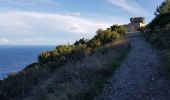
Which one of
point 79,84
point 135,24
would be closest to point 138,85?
point 79,84

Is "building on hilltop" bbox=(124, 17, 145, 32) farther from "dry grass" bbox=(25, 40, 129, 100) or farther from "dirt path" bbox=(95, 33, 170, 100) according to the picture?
"dirt path" bbox=(95, 33, 170, 100)

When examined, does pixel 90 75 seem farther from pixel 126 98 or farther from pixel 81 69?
pixel 126 98

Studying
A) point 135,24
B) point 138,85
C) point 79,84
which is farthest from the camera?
point 135,24

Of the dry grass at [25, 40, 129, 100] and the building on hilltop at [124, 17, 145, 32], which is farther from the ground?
the building on hilltop at [124, 17, 145, 32]

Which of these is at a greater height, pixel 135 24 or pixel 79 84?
pixel 135 24

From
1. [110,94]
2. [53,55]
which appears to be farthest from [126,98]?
[53,55]

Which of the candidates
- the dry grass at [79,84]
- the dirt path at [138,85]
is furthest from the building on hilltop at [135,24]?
the dirt path at [138,85]

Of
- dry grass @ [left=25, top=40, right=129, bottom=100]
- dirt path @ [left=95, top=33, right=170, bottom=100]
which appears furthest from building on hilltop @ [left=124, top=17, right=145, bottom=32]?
dirt path @ [left=95, top=33, right=170, bottom=100]

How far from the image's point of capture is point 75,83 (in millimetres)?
12344

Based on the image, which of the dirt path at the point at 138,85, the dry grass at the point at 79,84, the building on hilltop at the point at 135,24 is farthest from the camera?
the building on hilltop at the point at 135,24

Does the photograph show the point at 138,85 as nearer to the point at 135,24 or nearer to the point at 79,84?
the point at 79,84

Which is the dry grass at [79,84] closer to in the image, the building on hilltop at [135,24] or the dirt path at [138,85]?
the dirt path at [138,85]

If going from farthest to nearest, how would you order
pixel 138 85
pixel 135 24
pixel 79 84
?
1. pixel 135 24
2. pixel 79 84
3. pixel 138 85

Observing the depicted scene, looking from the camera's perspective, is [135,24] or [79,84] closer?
[79,84]
